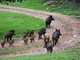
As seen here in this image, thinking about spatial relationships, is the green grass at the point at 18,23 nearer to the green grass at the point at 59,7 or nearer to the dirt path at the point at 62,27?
the dirt path at the point at 62,27

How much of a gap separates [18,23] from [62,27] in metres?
4.74

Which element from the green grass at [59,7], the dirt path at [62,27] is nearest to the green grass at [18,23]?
the dirt path at [62,27]

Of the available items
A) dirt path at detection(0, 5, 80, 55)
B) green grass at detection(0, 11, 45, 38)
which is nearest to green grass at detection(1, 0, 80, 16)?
dirt path at detection(0, 5, 80, 55)

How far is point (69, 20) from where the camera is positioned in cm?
3247

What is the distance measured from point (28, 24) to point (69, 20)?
5.25 meters

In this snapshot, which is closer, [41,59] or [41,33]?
[41,59]

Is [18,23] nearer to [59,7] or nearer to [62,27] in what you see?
[62,27]

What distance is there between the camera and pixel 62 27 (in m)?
28.5

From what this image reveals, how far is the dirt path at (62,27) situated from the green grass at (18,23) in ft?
5.21

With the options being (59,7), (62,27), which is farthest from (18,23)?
(59,7)

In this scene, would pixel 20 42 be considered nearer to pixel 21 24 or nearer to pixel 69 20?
pixel 21 24

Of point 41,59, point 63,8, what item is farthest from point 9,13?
point 41,59

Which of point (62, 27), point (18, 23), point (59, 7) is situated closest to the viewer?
point (62, 27)

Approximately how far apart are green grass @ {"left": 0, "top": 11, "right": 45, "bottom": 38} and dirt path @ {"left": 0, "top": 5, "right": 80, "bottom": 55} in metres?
1.59
